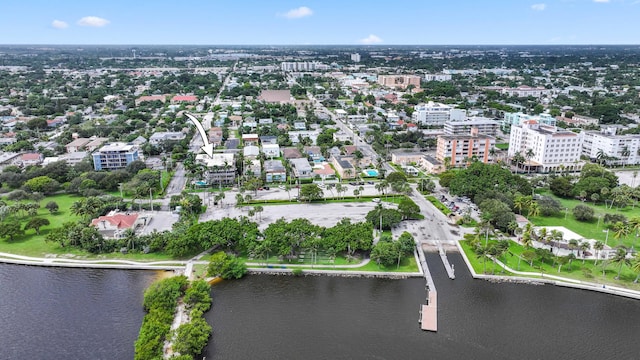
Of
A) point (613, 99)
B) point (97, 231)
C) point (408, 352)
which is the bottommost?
point (408, 352)

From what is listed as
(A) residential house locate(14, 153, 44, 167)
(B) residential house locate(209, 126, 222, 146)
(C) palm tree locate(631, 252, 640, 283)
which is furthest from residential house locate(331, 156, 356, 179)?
(A) residential house locate(14, 153, 44, 167)

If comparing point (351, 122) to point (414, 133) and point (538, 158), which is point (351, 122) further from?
point (538, 158)

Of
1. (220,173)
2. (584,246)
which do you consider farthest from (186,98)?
(584,246)

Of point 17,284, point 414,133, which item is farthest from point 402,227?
point 414,133

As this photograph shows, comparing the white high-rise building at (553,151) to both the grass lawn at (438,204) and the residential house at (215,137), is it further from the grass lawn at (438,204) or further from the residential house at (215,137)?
the residential house at (215,137)

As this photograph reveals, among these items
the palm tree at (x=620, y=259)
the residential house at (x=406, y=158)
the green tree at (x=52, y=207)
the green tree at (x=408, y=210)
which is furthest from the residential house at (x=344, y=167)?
the green tree at (x=52, y=207)
